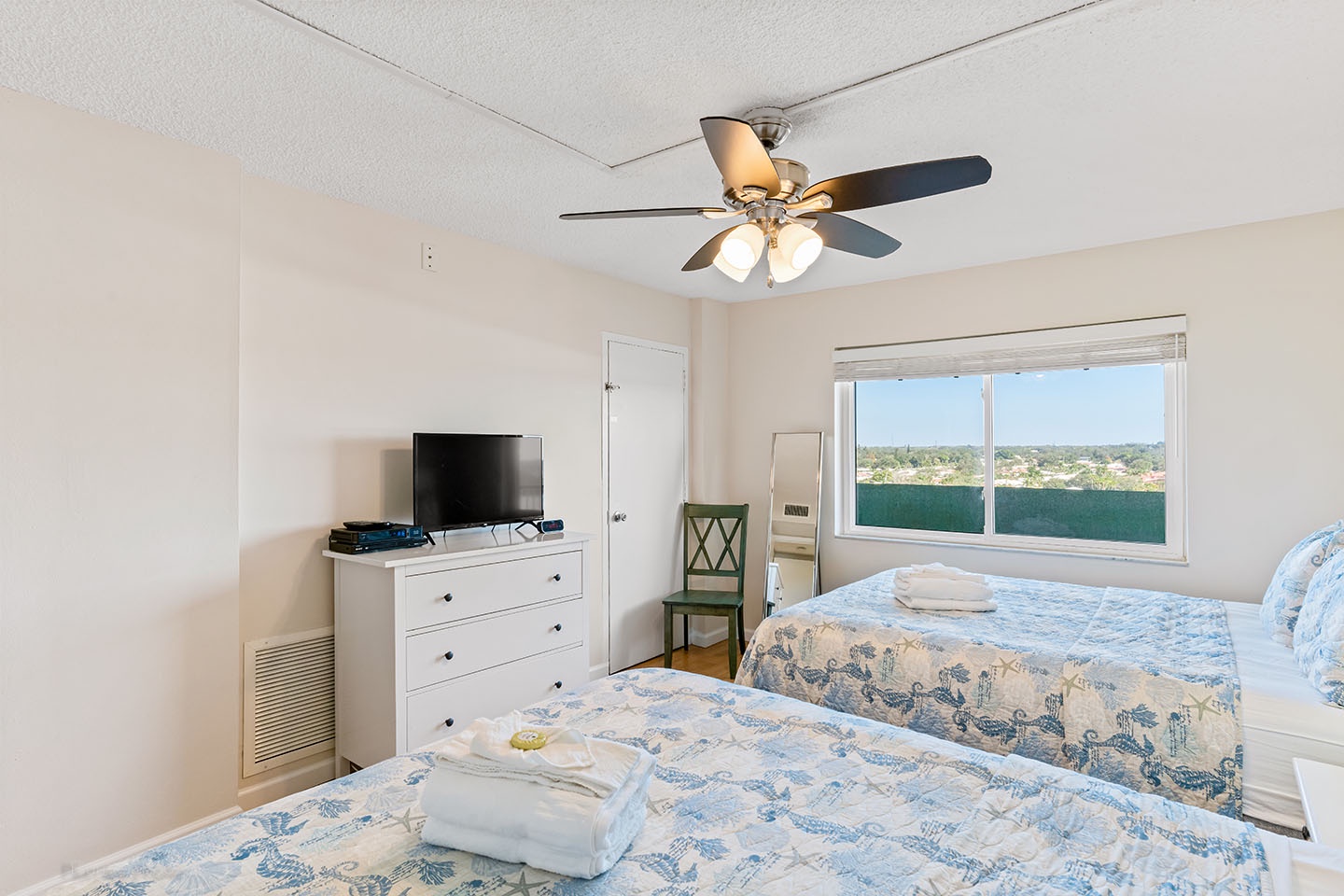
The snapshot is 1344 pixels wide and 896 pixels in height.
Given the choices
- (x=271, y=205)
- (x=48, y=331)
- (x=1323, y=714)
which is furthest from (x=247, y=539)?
(x=1323, y=714)

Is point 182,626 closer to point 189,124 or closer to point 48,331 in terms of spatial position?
point 48,331

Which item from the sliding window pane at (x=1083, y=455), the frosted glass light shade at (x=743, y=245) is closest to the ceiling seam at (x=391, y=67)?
the frosted glass light shade at (x=743, y=245)

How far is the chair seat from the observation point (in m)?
4.31

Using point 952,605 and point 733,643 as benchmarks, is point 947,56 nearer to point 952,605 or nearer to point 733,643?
point 952,605

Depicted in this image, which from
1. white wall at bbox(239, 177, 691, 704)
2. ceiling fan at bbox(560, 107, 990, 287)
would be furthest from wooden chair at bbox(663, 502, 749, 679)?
ceiling fan at bbox(560, 107, 990, 287)

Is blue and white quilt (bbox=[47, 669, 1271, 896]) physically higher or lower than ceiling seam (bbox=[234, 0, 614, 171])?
lower

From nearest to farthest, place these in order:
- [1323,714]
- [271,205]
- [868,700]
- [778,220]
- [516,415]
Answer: [1323,714], [778,220], [868,700], [271,205], [516,415]

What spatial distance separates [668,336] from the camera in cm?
481

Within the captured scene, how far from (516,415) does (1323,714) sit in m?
3.39

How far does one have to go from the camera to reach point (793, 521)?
4734mm

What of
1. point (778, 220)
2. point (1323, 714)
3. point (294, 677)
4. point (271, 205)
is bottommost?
point (294, 677)

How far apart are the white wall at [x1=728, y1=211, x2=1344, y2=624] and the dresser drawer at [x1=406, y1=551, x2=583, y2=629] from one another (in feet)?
7.62

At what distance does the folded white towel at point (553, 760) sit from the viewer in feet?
4.19

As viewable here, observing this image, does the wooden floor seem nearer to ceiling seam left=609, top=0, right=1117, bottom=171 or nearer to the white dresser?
the white dresser
